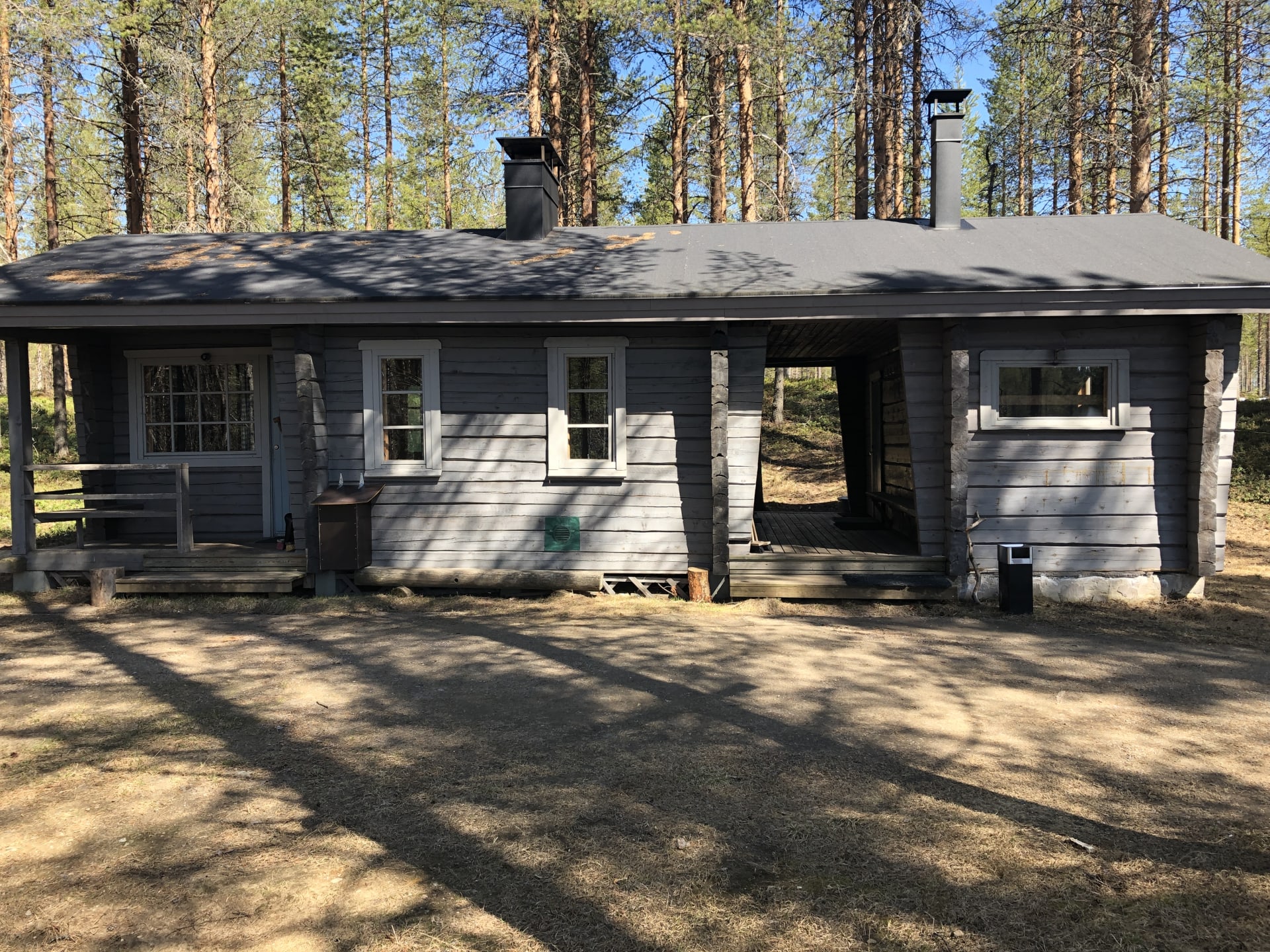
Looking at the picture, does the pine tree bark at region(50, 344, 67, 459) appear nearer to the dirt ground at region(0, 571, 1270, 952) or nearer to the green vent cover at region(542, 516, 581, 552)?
the dirt ground at region(0, 571, 1270, 952)

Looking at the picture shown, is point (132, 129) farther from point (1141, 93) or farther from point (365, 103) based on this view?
point (1141, 93)

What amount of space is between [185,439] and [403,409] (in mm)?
3153

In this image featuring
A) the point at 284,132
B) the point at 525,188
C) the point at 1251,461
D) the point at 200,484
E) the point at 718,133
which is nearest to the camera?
the point at 200,484

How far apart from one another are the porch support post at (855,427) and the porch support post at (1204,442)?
4684 millimetres

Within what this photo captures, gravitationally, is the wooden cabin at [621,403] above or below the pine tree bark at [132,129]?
below

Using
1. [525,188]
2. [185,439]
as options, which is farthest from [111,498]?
[525,188]

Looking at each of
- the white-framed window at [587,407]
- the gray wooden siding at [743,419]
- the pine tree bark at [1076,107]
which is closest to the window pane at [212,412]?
the white-framed window at [587,407]

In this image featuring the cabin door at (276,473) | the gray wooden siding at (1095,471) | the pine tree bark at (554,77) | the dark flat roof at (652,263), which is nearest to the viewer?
the dark flat roof at (652,263)

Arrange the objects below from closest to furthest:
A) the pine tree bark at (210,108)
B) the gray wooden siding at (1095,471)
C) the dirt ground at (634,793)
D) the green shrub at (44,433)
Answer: the dirt ground at (634,793) < the gray wooden siding at (1095,471) < the pine tree bark at (210,108) < the green shrub at (44,433)

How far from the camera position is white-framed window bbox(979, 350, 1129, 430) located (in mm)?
8695

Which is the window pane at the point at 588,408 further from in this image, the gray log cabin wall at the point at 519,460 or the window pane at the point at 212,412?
the window pane at the point at 212,412

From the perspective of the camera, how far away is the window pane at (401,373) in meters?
9.43

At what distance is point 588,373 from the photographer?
9.34m

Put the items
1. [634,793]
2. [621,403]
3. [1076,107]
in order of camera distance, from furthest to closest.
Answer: [1076,107], [621,403], [634,793]
